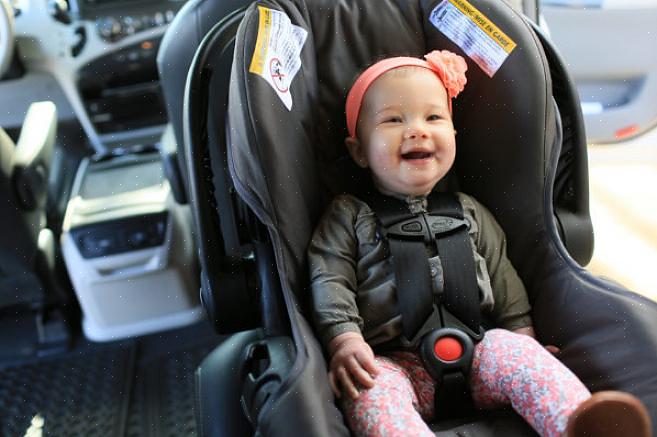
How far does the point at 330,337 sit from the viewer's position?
107cm

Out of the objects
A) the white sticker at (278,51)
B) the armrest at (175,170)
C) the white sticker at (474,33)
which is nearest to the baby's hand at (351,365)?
the white sticker at (278,51)

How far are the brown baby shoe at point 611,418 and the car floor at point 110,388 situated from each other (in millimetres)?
1089

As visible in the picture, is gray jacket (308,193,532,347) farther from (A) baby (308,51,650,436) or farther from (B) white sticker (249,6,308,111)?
(B) white sticker (249,6,308,111)

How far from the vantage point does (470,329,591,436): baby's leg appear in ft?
2.99

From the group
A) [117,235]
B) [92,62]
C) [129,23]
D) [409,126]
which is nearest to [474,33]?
[409,126]

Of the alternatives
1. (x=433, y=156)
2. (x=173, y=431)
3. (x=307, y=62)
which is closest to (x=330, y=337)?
(x=433, y=156)

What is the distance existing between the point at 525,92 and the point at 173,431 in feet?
3.99

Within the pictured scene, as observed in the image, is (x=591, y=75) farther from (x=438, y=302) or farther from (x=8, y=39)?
(x=8, y=39)

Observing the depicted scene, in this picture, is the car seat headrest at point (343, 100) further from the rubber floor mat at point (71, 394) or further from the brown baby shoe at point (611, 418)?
the rubber floor mat at point (71, 394)

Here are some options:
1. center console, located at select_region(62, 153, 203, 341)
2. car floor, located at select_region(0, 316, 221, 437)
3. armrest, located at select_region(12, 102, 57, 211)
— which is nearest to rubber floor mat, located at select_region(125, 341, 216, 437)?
car floor, located at select_region(0, 316, 221, 437)

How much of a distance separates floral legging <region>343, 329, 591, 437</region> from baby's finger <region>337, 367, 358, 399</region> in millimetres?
12

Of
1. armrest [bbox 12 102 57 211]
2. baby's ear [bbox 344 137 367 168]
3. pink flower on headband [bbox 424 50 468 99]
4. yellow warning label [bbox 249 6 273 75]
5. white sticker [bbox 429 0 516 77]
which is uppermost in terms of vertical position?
yellow warning label [bbox 249 6 273 75]

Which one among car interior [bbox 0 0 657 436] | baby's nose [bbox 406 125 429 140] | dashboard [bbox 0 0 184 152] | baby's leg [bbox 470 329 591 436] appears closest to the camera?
baby's leg [bbox 470 329 591 436]

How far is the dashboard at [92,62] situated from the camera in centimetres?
206
